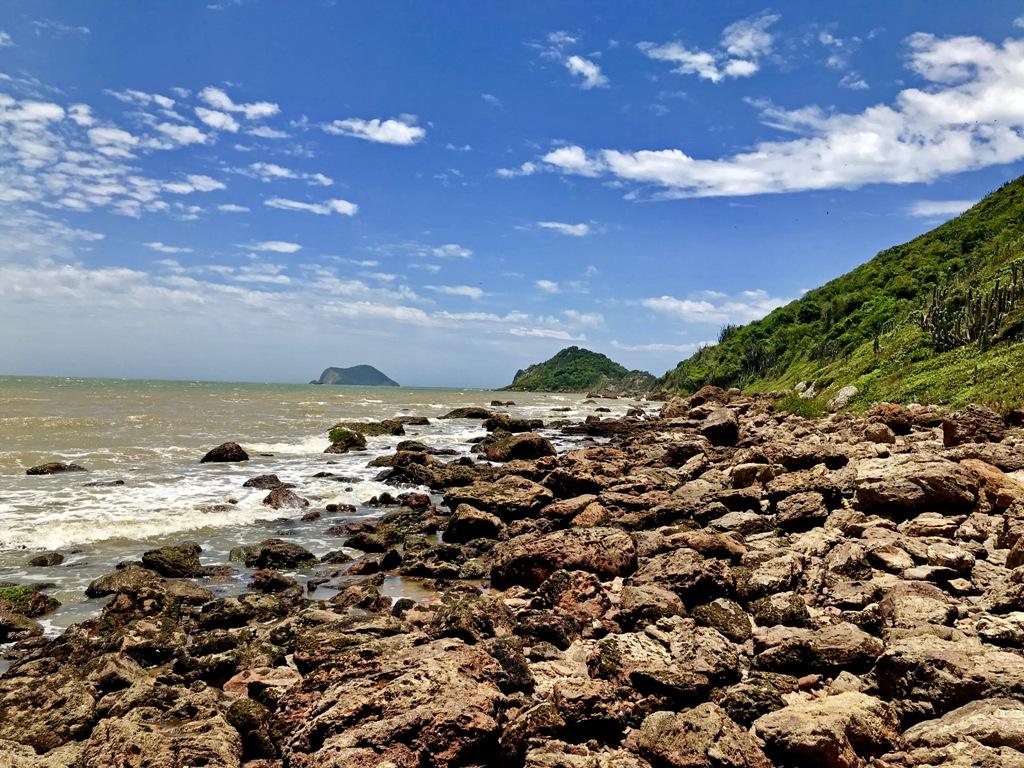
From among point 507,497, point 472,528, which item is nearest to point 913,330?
point 507,497

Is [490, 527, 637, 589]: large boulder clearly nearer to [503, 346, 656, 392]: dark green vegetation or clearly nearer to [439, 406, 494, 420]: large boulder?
[439, 406, 494, 420]: large boulder

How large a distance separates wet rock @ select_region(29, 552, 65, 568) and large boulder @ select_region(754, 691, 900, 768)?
1418cm

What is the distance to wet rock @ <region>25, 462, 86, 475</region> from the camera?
877 inches

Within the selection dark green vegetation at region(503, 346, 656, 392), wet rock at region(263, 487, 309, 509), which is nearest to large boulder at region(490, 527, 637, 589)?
wet rock at region(263, 487, 309, 509)

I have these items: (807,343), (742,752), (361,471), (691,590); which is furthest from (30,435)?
(807,343)

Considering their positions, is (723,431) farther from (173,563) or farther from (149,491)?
(149,491)

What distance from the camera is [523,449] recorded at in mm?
27984

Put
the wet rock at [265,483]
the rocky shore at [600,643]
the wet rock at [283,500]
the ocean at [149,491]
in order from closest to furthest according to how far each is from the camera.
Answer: the rocky shore at [600,643]
the ocean at [149,491]
the wet rock at [283,500]
the wet rock at [265,483]

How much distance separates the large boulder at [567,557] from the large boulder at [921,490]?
4810 mm

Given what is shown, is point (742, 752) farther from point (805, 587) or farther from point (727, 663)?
point (805, 587)

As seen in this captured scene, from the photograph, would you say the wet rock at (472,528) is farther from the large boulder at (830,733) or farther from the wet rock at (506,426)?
the wet rock at (506,426)

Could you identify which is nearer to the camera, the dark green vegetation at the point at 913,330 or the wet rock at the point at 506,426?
the dark green vegetation at the point at 913,330

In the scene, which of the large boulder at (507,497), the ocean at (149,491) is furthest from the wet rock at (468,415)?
the large boulder at (507,497)

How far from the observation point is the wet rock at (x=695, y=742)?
5.39 meters
